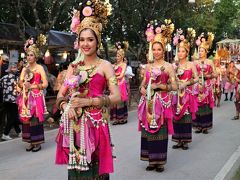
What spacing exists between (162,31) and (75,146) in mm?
3188

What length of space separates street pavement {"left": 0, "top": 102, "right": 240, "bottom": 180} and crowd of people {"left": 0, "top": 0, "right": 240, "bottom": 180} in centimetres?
27

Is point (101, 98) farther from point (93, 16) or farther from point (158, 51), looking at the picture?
point (158, 51)

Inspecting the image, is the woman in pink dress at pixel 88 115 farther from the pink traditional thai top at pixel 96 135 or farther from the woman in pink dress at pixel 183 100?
the woman in pink dress at pixel 183 100

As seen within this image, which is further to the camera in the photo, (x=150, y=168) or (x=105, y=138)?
(x=150, y=168)

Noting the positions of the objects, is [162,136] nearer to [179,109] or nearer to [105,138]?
[179,109]

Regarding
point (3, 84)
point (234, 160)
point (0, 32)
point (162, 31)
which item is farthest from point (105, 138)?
point (0, 32)

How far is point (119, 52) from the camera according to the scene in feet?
38.1

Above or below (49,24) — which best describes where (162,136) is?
below

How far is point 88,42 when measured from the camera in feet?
13.3

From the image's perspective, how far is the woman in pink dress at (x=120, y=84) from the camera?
456 inches

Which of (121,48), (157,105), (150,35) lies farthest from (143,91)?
(121,48)

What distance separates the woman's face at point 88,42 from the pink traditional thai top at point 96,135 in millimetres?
239

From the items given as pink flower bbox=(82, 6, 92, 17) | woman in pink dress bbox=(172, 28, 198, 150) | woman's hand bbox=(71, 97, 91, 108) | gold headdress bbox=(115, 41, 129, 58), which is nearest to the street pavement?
woman in pink dress bbox=(172, 28, 198, 150)

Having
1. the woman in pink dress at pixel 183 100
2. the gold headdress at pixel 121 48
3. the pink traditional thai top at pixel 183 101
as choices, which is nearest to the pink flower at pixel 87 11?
the woman in pink dress at pixel 183 100
